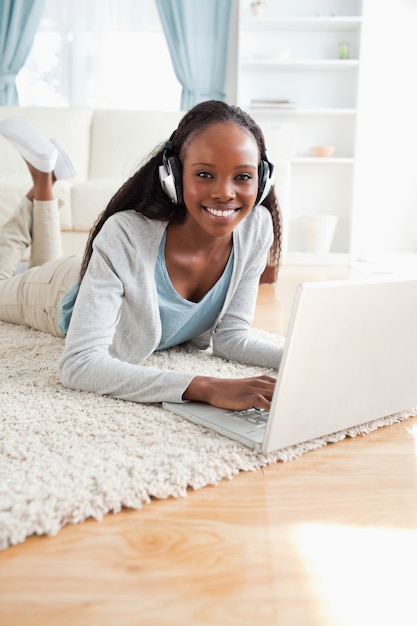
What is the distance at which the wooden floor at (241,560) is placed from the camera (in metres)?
0.63

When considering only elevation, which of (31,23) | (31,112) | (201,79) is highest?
(31,23)

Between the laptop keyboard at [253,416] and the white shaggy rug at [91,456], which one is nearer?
the white shaggy rug at [91,456]

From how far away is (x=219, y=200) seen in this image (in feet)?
3.99

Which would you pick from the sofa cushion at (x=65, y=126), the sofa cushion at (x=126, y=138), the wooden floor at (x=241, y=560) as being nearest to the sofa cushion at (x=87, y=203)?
the sofa cushion at (x=126, y=138)

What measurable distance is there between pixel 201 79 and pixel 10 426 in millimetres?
4243

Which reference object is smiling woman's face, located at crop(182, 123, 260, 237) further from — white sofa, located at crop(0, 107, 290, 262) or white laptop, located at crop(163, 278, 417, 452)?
white sofa, located at crop(0, 107, 290, 262)

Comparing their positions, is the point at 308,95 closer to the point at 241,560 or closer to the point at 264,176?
the point at 264,176

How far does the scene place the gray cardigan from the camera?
3.94 feet

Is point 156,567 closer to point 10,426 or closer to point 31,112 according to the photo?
point 10,426

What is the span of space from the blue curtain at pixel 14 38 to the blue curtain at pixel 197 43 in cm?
95

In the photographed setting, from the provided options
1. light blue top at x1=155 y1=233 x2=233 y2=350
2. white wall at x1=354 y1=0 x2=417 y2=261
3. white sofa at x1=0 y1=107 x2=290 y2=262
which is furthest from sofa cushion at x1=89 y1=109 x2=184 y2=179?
light blue top at x1=155 y1=233 x2=233 y2=350

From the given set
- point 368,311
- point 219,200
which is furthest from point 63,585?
point 219,200

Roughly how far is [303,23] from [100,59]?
5.00ft

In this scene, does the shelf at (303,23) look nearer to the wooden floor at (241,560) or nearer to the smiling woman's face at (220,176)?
the smiling woman's face at (220,176)
